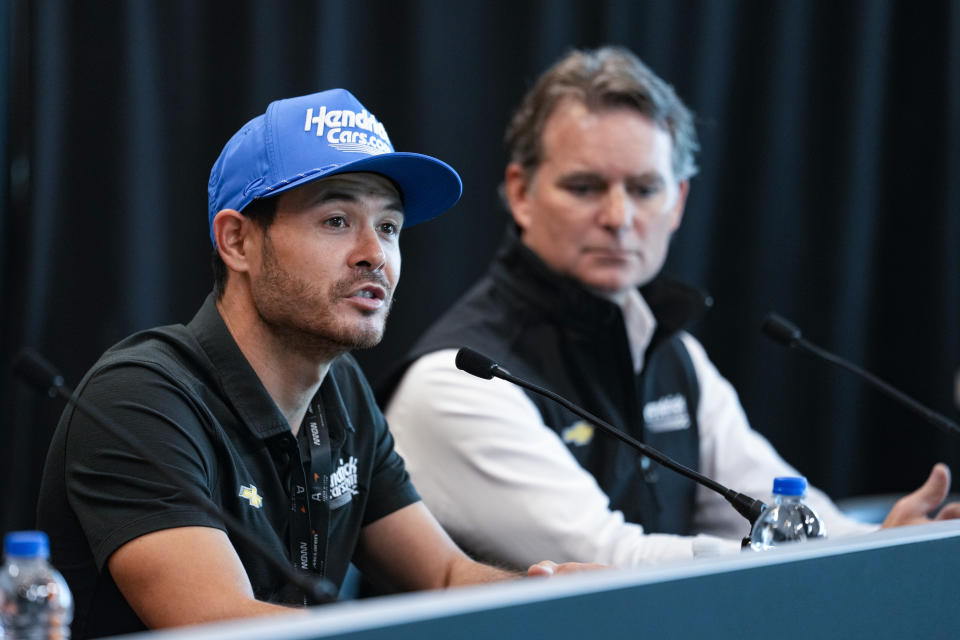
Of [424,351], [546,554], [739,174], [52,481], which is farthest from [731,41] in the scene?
[52,481]

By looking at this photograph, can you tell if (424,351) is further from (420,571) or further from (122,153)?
(122,153)

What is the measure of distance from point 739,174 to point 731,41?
378 millimetres

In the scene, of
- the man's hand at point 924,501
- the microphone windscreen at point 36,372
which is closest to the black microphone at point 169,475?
the microphone windscreen at point 36,372

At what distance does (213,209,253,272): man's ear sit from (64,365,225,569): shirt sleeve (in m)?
0.23

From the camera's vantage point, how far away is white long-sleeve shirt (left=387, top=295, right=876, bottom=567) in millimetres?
1865

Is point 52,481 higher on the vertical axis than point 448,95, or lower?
lower

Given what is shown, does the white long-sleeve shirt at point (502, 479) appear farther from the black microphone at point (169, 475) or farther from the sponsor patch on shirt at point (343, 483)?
the black microphone at point (169, 475)

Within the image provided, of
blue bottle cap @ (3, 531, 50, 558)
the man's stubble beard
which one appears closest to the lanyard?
the man's stubble beard

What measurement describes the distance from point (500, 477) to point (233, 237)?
26.1 inches

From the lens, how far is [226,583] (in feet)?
3.89

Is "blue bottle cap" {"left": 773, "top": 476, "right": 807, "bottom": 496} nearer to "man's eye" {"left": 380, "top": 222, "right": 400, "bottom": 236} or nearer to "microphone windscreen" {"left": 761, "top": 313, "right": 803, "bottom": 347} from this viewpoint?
"microphone windscreen" {"left": 761, "top": 313, "right": 803, "bottom": 347}

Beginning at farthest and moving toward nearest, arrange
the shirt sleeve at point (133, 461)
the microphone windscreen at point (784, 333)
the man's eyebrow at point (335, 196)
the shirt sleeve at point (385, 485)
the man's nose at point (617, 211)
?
the man's nose at point (617, 211)
the microphone windscreen at point (784, 333)
the shirt sleeve at point (385, 485)
the man's eyebrow at point (335, 196)
the shirt sleeve at point (133, 461)

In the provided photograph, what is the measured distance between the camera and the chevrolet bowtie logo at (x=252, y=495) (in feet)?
4.47

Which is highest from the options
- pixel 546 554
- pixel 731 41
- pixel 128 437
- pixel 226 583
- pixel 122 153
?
pixel 731 41
